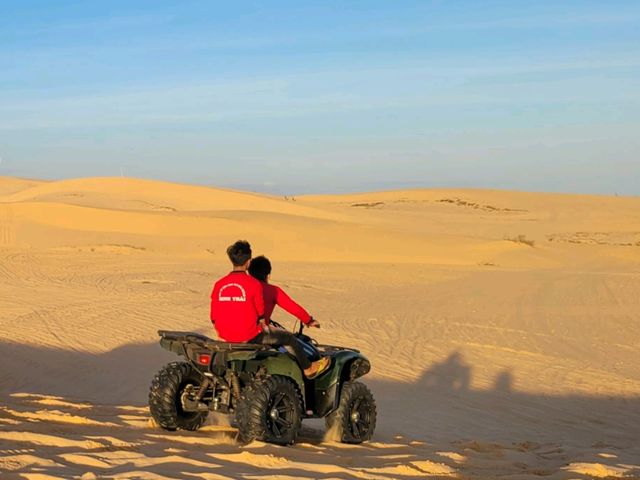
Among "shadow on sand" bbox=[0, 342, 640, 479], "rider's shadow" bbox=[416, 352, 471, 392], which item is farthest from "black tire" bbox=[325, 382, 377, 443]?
"rider's shadow" bbox=[416, 352, 471, 392]

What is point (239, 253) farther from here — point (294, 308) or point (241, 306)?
point (294, 308)

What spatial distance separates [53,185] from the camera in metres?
73.1

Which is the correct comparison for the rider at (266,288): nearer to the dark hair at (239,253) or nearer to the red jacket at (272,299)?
the red jacket at (272,299)

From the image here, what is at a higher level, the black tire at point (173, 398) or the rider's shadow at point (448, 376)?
the black tire at point (173, 398)

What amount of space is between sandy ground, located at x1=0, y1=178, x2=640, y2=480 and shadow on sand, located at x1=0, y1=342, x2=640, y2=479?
3 cm

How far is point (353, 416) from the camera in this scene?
814cm

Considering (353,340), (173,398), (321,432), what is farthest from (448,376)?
(173,398)

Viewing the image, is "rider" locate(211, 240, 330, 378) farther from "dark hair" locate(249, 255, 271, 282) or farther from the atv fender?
the atv fender

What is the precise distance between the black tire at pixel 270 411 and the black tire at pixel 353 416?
0.54 m

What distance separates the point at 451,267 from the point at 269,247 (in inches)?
276

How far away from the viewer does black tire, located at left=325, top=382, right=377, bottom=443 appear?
26.5 ft

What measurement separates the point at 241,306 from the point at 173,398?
944 millimetres

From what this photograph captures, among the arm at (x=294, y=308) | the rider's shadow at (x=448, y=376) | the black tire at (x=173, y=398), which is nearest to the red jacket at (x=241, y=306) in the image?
the arm at (x=294, y=308)

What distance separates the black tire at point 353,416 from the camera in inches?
317
